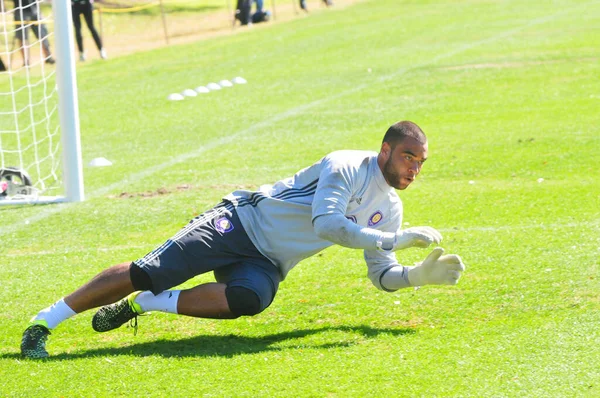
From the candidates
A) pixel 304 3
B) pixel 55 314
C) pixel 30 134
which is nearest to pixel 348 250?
pixel 55 314

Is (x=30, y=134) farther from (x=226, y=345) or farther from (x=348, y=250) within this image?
(x=226, y=345)

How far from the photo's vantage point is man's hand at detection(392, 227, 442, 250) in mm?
5441

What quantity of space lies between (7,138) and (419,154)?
980 centimetres

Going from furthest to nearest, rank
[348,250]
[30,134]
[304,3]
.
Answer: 1. [304,3]
2. [30,134]
3. [348,250]

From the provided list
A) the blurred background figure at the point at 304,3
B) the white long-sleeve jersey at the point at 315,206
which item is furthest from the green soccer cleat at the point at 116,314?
the blurred background figure at the point at 304,3

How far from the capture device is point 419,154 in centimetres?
571

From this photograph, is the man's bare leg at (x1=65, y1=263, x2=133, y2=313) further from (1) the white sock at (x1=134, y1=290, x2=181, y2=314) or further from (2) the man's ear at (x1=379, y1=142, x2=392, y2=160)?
(2) the man's ear at (x1=379, y1=142, x2=392, y2=160)

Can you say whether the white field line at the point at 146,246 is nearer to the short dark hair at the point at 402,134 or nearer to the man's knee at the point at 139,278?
the man's knee at the point at 139,278

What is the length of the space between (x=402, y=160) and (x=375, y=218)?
1.29ft

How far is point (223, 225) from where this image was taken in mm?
5918

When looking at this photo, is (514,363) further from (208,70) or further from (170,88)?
(208,70)

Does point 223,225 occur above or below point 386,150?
below

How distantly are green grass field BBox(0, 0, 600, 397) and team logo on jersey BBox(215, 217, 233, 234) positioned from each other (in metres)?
0.62

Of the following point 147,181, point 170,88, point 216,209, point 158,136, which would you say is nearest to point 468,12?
point 170,88
